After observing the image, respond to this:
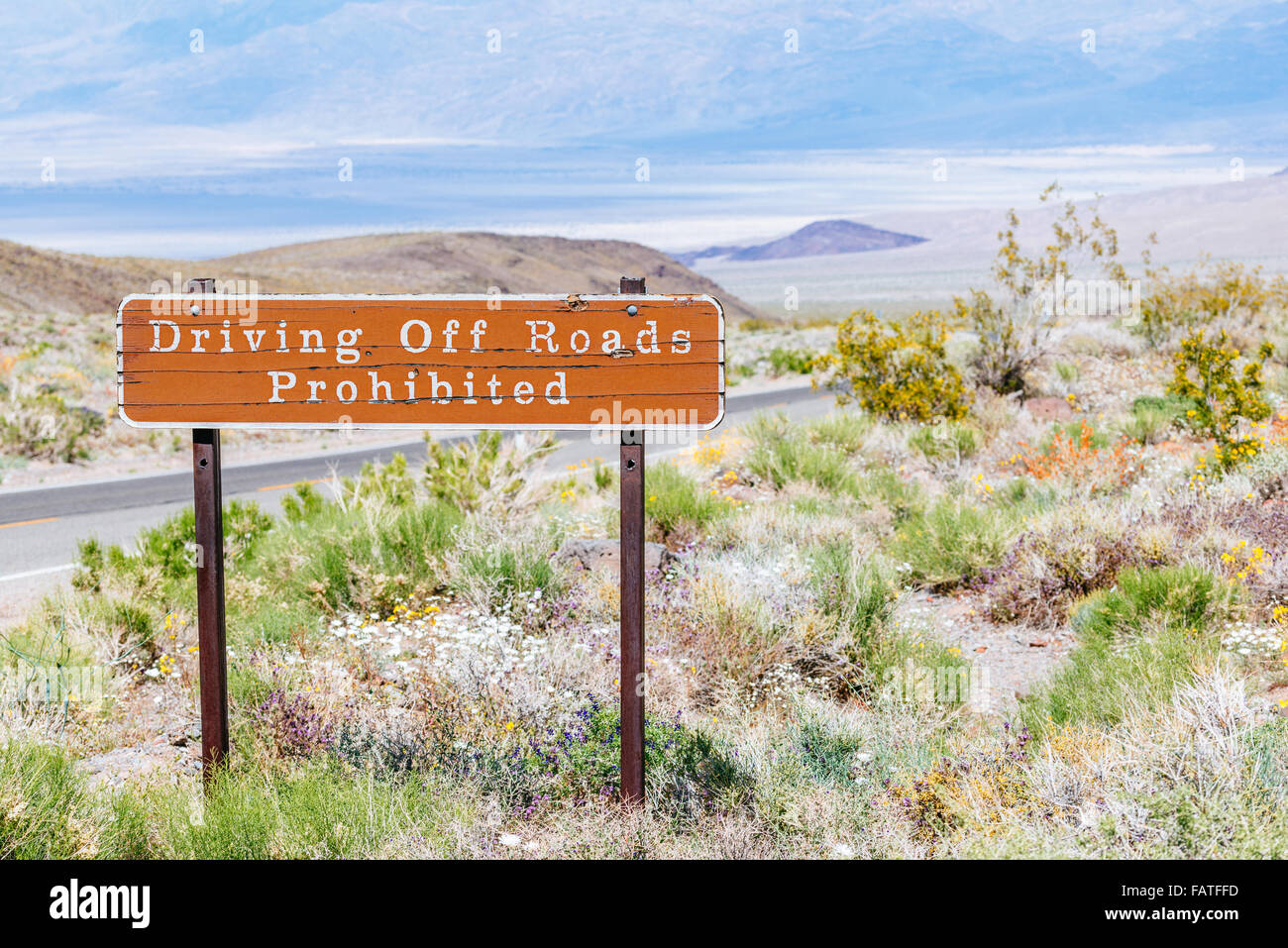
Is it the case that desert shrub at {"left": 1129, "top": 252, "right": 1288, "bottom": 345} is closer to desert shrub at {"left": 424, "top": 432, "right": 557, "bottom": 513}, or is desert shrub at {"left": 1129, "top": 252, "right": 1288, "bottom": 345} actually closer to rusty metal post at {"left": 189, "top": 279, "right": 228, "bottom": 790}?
desert shrub at {"left": 424, "top": 432, "right": 557, "bottom": 513}

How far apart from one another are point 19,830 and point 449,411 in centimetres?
186

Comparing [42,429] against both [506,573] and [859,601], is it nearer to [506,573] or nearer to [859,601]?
[506,573]

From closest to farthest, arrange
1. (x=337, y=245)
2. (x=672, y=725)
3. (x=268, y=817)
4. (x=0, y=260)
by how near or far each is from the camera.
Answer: (x=268, y=817), (x=672, y=725), (x=0, y=260), (x=337, y=245)

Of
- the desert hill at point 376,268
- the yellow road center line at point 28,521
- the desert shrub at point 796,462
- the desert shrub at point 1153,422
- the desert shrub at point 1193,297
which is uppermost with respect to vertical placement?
the desert hill at point 376,268

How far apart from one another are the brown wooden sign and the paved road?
381cm

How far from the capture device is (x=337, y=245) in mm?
128750

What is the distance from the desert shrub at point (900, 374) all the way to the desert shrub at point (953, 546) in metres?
5.57

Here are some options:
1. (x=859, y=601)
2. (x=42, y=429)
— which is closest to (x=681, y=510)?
(x=859, y=601)

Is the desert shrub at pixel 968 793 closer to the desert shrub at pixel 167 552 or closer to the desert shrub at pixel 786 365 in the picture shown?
the desert shrub at pixel 167 552

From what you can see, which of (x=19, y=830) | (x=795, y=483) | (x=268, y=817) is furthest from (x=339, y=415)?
(x=795, y=483)

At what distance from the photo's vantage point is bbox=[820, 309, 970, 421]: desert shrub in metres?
13.2

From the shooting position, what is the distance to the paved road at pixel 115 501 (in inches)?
372

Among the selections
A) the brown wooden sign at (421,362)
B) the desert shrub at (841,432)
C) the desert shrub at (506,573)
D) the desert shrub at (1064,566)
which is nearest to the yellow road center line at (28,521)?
the desert shrub at (506,573)
